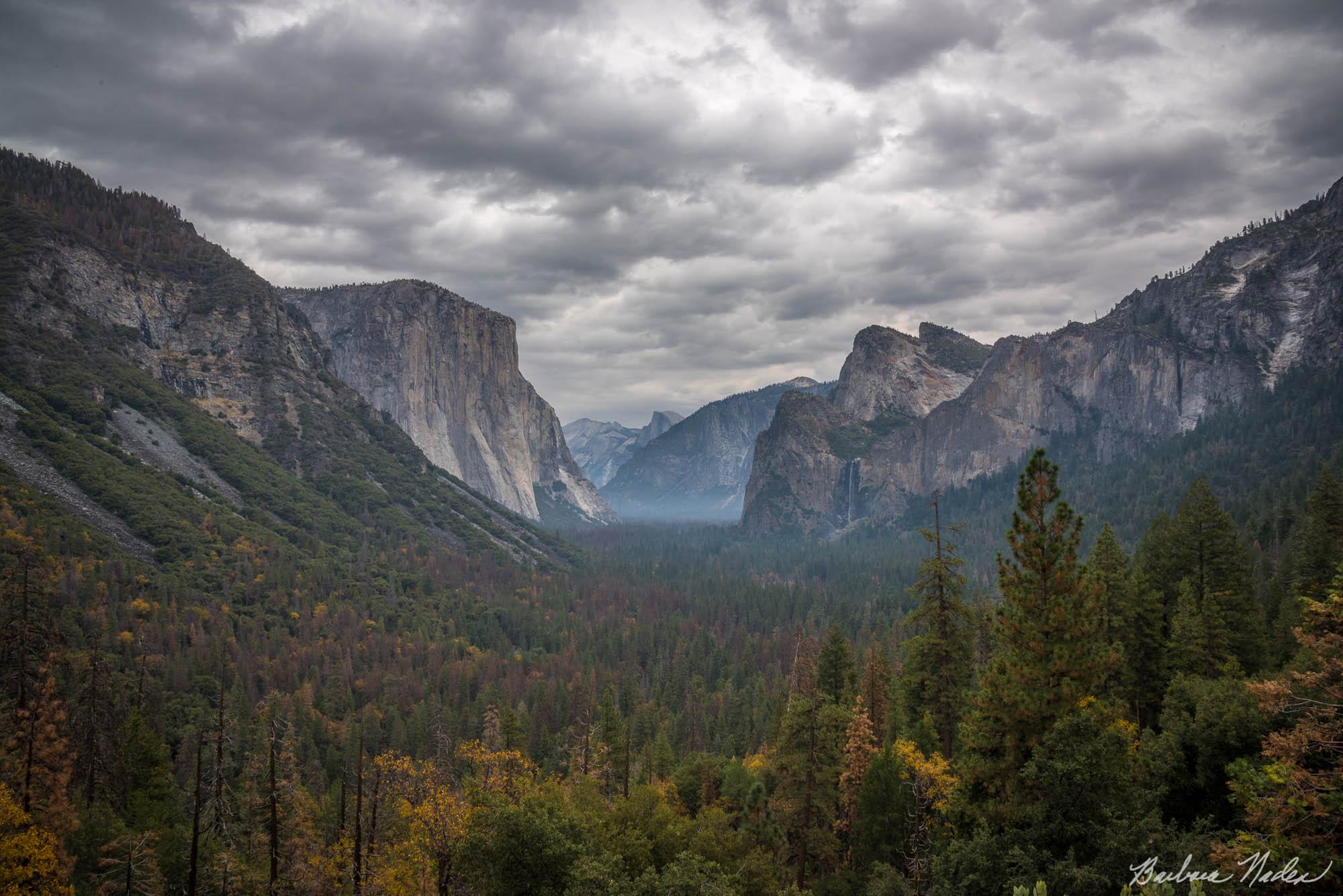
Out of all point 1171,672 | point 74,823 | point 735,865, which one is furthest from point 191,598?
point 1171,672

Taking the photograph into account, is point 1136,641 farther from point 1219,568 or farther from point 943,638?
point 943,638

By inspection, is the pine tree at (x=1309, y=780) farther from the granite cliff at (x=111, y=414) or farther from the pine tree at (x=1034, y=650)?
the granite cliff at (x=111, y=414)

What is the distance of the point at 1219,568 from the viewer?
39531 millimetres

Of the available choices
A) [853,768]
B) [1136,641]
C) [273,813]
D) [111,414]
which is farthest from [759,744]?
[111,414]

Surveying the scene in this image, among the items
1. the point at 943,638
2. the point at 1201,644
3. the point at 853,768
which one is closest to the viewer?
the point at 943,638

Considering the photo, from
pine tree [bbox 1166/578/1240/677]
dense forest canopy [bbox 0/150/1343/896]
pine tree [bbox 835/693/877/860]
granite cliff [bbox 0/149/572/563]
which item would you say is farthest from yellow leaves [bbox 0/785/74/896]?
granite cliff [bbox 0/149/572/563]

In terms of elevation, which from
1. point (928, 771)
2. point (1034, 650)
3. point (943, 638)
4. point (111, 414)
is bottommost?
point (928, 771)

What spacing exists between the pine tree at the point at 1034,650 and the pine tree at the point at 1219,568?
21.2 metres

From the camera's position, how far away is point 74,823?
1175 inches

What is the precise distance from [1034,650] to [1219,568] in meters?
27.0

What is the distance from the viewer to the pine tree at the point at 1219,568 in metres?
37.4

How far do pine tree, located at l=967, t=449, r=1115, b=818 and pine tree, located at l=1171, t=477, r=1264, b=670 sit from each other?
21.2m

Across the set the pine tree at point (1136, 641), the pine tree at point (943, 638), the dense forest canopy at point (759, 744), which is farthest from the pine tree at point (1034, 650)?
the pine tree at point (1136, 641)
